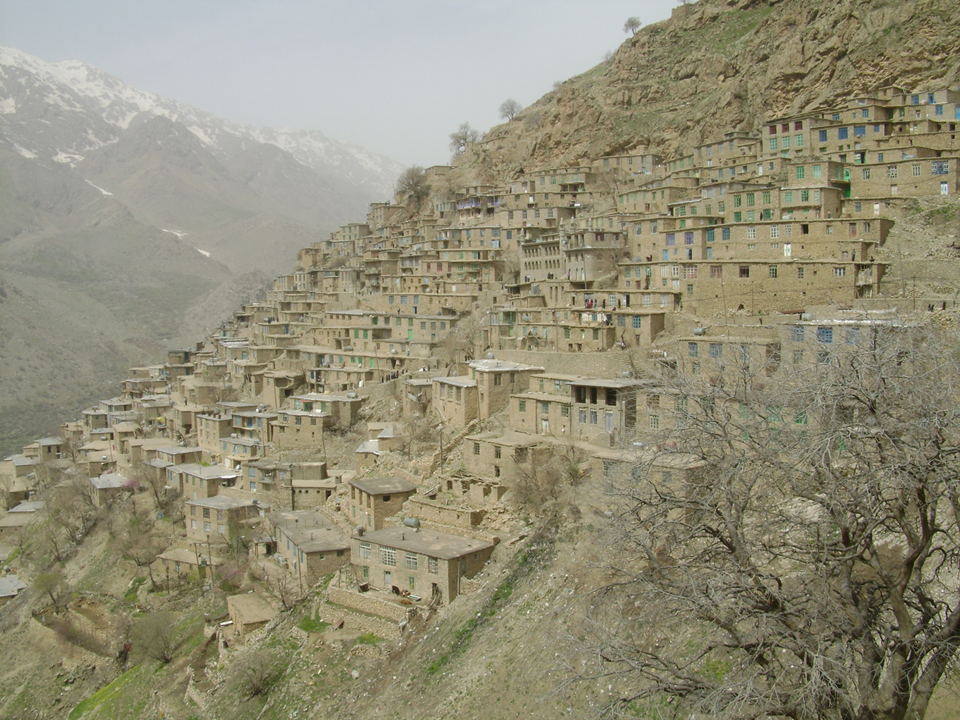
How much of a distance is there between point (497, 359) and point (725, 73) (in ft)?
117

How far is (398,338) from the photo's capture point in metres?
41.6

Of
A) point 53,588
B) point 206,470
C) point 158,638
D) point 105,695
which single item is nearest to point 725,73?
point 206,470

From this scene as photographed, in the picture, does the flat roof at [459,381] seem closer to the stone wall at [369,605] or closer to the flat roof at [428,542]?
the flat roof at [428,542]

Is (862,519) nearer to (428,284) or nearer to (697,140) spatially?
(428,284)

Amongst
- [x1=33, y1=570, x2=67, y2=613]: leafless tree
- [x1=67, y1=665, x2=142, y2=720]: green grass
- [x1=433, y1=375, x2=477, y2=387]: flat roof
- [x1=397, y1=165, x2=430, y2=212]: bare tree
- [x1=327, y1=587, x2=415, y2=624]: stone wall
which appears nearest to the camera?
[x1=327, y1=587, x2=415, y2=624]: stone wall

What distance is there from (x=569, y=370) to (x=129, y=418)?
112 feet

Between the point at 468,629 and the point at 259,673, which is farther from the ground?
the point at 468,629

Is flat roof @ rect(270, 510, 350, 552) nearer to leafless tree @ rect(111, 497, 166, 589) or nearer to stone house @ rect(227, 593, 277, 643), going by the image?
stone house @ rect(227, 593, 277, 643)

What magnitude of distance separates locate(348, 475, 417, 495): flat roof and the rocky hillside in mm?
32954

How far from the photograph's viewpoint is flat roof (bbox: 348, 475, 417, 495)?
26.7 metres

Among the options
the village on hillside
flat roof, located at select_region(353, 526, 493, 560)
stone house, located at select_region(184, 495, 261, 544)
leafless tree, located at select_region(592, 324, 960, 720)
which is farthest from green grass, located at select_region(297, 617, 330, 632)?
leafless tree, located at select_region(592, 324, 960, 720)

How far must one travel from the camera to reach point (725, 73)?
57.5 m

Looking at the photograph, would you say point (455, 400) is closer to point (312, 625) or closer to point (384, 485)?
point (384, 485)

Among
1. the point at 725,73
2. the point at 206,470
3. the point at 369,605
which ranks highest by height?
the point at 725,73
